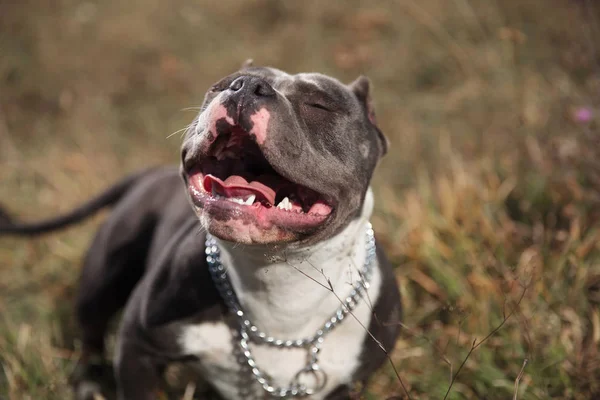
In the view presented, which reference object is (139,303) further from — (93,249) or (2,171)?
(2,171)

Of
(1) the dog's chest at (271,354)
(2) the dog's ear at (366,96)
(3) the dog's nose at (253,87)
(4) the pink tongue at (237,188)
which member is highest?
(3) the dog's nose at (253,87)

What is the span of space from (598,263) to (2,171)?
5.18m

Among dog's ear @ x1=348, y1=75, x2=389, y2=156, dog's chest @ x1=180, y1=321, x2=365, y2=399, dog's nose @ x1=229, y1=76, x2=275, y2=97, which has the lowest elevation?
dog's chest @ x1=180, y1=321, x2=365, y2=399

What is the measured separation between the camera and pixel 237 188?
220 cm

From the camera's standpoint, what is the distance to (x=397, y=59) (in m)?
7.68

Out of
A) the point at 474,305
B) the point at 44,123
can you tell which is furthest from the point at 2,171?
the point at 474,305

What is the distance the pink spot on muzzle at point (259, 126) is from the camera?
2.04 meters

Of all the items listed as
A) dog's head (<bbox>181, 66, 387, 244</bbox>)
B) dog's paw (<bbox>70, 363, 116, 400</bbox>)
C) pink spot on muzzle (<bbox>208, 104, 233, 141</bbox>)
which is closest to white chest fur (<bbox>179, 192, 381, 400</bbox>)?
dog's head (<bbox>181, 66, 387, 244</bbox>)

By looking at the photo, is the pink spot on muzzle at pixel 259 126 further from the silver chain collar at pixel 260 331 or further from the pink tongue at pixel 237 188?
the silver chain collar at pixel 260 331

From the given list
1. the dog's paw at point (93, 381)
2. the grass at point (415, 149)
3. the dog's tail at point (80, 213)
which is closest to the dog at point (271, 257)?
the grass at point (415, 149)

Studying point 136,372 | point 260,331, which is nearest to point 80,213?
point 136,372

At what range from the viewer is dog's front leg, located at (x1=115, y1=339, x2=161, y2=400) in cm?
271

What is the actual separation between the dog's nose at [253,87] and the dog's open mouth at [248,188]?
12cm

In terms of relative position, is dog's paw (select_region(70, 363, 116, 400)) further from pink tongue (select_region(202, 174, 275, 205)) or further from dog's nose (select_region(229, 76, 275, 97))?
dog's nose (select_region(229, 76, 275, 97))
